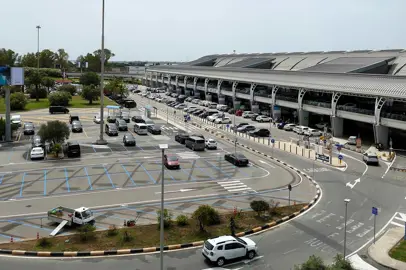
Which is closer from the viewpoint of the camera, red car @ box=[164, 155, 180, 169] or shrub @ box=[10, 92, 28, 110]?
red car @ box=[164, 155, 180, 169]

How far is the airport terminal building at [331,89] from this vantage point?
47312 mm

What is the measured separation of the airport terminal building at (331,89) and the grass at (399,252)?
26513mm

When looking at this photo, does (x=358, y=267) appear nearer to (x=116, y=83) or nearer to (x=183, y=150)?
(x=183, y=150)

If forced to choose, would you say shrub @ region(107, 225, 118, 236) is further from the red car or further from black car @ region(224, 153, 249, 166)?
black car @ region(224, 153, 249, 166)

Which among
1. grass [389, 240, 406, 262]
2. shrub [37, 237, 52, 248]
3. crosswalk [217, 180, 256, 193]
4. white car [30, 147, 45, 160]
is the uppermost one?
white car [30, 147, 45, 160]

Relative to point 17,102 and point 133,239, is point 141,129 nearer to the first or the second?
point 133,239

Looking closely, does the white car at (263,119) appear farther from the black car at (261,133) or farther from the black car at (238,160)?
the black car at (238,160)

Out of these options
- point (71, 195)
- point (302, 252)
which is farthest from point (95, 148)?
point (302, 252)

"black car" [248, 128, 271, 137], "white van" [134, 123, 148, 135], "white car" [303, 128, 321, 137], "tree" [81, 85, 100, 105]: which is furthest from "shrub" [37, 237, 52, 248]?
"tree" [81, 85, 100, 105]

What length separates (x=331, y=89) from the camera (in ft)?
178

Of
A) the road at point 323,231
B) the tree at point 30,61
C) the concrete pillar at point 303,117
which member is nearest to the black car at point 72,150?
the road at point 323,231

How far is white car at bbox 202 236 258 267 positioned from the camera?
702 inches

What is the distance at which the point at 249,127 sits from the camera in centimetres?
5825

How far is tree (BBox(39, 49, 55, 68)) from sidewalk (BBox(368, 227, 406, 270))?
176 meters
